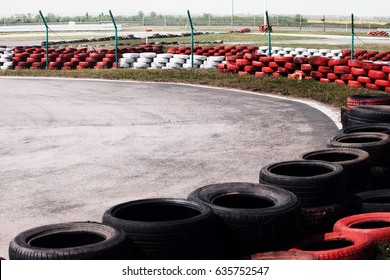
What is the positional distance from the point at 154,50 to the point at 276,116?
60.5 ft

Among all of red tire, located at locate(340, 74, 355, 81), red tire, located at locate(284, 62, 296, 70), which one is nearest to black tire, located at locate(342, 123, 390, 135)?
red tire, located at locate(340, 74, 355, 81)

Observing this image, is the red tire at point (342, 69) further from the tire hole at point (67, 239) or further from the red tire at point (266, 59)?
the tire hole at point (67, 239)

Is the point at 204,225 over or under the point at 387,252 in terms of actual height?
over

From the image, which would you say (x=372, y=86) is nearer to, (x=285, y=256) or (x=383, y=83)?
(x=383, y=83)

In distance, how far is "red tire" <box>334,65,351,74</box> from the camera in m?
20.3

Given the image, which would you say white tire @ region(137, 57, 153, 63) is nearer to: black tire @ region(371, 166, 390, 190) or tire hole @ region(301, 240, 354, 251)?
black tire @ region(371, 166, 390, 190)

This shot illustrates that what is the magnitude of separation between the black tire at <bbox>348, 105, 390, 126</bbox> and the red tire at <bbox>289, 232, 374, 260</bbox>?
170 inches

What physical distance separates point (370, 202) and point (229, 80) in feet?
48.9

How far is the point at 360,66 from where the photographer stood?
778 inches

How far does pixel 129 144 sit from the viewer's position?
1282cm

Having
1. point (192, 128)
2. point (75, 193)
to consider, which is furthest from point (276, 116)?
point (75, 193)

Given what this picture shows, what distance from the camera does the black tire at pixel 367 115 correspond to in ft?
34.8

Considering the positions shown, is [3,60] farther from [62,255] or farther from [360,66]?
[62,255]

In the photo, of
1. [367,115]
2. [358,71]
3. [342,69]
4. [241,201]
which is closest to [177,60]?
[342,69]
